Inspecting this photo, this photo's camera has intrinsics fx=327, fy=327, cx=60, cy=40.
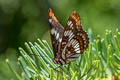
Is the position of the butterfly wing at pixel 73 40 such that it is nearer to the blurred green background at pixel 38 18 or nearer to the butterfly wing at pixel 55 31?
the butterfly wing at pixel 55 31

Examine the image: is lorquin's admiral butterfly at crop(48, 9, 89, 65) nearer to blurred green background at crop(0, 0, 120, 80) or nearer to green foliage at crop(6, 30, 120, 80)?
green foliage at crop(6, 30, 120, 80)

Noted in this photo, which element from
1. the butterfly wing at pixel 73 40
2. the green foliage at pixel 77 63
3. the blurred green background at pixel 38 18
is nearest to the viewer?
the green foliage at pixel 77 63

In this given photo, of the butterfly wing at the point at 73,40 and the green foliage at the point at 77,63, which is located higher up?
the butterfly wing at the point at 73,40

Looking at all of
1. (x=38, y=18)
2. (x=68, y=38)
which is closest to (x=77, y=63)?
(x=68, y=38)

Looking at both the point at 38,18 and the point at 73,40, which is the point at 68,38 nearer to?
the point at 73,40

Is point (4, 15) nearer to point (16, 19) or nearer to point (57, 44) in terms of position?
point (16, 19)

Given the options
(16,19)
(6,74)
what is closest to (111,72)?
(6,74)

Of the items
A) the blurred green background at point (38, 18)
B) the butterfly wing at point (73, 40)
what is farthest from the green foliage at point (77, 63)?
the blurred green background at point (38, 18)
